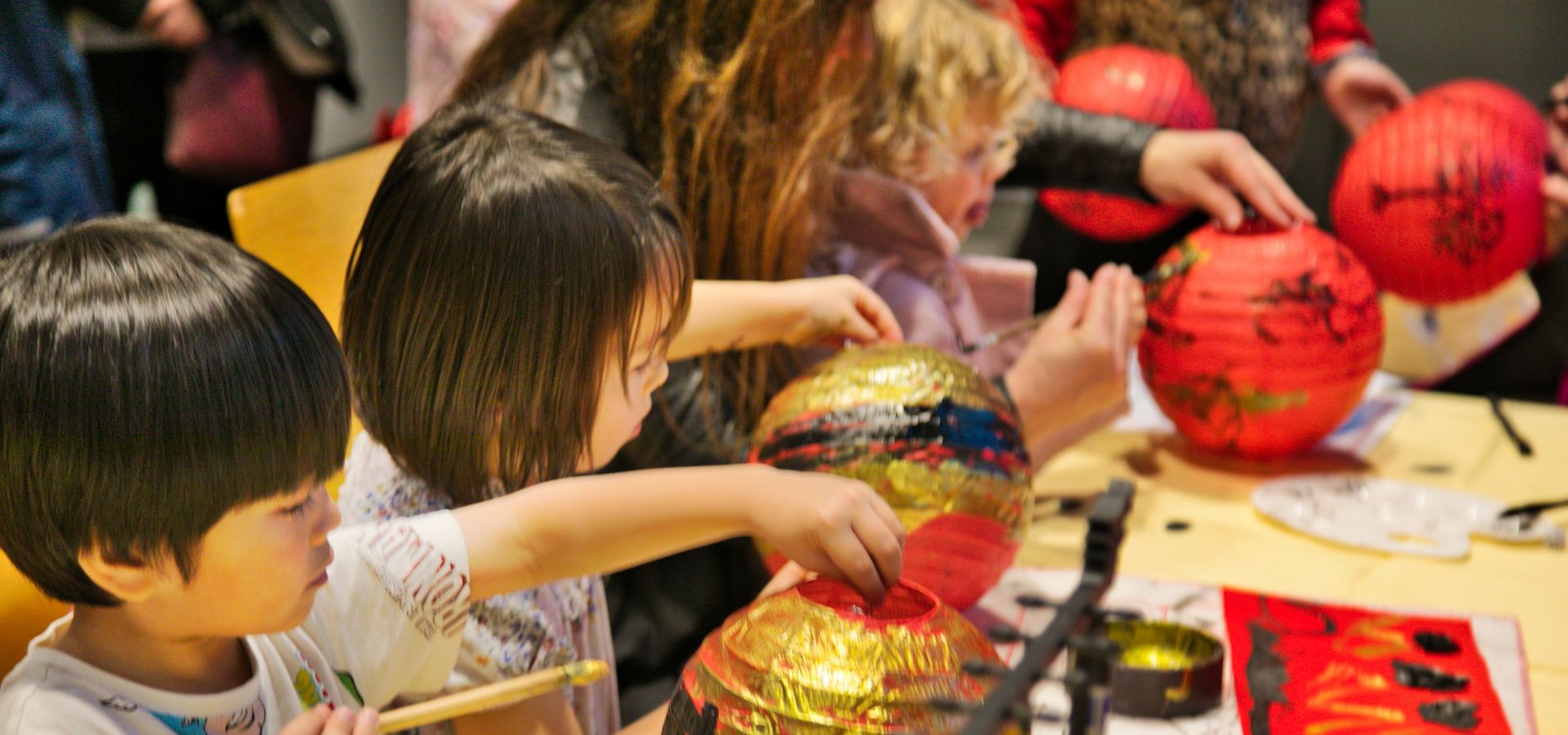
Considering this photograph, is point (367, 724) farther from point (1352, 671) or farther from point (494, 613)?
point (1352, 671)

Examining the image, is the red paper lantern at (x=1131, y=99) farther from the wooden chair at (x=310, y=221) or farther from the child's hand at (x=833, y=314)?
the wooden chair at (x=310, y=221)

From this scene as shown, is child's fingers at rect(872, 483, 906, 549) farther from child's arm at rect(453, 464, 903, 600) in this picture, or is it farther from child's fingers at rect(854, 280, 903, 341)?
child's fingers at rect(854, 280, 903, 341)

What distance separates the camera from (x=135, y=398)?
663 mm

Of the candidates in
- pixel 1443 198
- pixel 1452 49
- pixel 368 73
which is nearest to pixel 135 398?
pixel 1443 198

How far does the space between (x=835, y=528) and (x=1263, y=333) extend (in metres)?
0.93

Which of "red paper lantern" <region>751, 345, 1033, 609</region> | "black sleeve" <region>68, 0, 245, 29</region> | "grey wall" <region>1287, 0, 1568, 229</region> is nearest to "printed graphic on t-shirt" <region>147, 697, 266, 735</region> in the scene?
"red paper lantern" <region>751, 345, 1033, 609</region>

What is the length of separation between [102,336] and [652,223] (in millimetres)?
389

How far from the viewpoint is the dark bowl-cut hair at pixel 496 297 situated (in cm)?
90

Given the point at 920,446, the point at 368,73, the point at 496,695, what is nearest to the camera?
the point at 496,695

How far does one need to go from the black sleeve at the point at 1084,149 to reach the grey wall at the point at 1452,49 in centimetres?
98

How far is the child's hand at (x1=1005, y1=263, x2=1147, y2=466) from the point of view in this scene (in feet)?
4.75

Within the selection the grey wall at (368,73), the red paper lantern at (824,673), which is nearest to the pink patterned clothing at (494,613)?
the red paper lantern at (824,673)

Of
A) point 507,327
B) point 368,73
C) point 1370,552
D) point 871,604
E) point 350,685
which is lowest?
point 368,73

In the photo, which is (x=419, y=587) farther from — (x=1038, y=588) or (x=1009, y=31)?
(x=1009, y=31)
